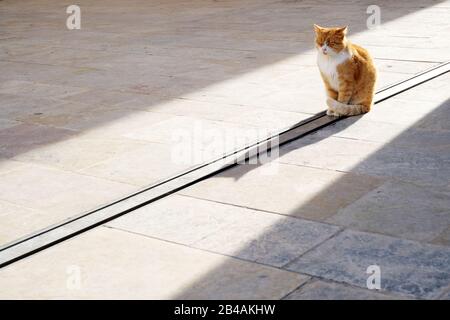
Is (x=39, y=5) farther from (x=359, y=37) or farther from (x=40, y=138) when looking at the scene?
(x=40, y=138)

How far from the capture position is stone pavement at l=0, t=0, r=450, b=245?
6785mm

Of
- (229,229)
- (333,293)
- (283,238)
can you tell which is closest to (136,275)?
(229,229)

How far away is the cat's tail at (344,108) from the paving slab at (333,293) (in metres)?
3.58

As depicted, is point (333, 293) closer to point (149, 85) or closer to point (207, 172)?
point (207, 172)

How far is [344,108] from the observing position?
26.2 ft

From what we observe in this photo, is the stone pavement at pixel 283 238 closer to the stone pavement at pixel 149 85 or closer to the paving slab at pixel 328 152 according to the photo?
the paving slab at pixel 328 152

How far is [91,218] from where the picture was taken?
5.82 metres

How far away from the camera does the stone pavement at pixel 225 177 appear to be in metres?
4.85

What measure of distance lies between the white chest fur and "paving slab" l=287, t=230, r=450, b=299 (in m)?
2.68

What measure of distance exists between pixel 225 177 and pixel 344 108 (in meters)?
1.92

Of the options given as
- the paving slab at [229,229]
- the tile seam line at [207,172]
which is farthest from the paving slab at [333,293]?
the tile seam line at [207,172]

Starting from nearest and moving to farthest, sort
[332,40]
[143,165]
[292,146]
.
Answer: [143,165] → [292,146] → [332,40]

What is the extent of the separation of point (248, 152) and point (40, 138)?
2121 mm

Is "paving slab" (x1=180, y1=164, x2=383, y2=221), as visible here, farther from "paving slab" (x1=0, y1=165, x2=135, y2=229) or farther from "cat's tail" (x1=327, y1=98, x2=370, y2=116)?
"cat's tail" (x1=327, y1=98, x2=370, y2=116)
